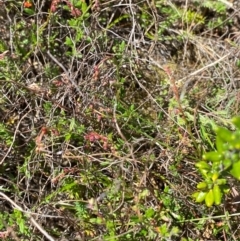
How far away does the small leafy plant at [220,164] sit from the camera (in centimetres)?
175

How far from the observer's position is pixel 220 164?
195 cm

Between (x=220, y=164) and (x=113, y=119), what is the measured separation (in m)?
0.59

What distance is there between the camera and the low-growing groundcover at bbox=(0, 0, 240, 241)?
90.4 inches

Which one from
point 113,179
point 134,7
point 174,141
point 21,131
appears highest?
point 134,7

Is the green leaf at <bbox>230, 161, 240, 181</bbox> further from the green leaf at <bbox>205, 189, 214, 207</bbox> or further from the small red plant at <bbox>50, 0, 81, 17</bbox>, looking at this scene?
the small red plant at <bbox>50, 0, 81, 17</bbox>

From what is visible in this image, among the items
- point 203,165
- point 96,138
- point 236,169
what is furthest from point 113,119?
point 236,169

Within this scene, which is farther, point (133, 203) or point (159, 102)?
point (159, 102)

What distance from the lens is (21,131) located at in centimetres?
250

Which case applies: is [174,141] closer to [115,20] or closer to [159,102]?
[159,102]

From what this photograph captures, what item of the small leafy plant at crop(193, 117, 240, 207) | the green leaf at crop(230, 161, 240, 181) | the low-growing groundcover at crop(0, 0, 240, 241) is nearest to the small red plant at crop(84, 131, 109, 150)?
the low-growing groundcover at crop(0, 0, 240, 241)

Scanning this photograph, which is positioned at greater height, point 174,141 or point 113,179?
point 174,141

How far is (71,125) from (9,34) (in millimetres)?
554

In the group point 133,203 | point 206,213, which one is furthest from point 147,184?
point 206,213

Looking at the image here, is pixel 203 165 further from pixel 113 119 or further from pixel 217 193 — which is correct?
pixel 113 119
